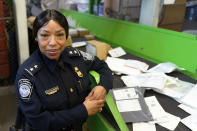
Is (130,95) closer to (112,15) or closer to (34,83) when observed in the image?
(34,83)

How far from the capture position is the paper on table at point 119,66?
1.32 metres

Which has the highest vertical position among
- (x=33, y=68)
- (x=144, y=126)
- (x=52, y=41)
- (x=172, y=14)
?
(x=172, y=14)

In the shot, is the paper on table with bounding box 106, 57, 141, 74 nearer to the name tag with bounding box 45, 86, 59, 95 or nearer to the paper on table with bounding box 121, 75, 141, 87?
the paper on table with bounding box 121, 75, 141, 87

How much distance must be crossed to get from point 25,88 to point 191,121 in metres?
0.74

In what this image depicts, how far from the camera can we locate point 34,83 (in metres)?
0.77

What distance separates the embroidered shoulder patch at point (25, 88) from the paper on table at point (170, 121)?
59 cm

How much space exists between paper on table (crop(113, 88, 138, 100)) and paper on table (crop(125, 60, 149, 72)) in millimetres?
353

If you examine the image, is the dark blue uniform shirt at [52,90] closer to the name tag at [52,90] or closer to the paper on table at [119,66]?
the name tag at [52,90]

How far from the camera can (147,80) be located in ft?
3.80

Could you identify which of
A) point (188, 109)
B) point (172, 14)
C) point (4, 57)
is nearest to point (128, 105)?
point (188, 109)

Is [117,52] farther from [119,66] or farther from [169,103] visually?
[169,103]

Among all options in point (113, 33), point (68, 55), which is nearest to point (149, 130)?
point (68, 55)

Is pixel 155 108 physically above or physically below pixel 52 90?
below

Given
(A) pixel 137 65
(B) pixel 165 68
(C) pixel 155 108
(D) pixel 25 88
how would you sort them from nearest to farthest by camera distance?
(D) pixel 25 88 → (C) pixel 155 108 → (B) pixel 165 68 → (A) pixel 137 65
